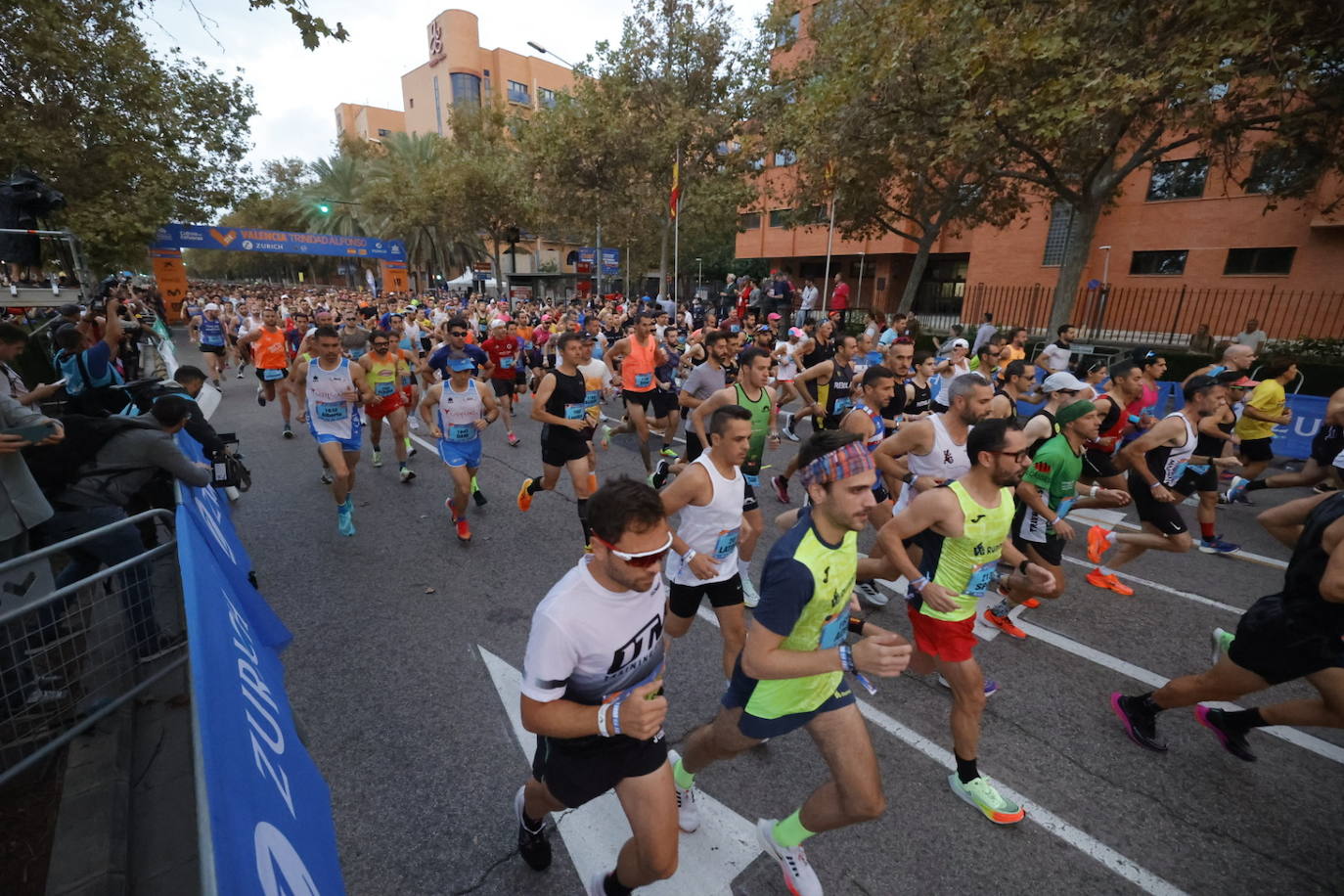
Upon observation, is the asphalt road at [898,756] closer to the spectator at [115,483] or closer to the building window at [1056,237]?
the spectator at [115,483]

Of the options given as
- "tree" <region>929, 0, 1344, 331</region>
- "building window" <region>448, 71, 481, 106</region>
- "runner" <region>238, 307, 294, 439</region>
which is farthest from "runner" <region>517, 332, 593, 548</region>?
"building window" <region>448, 71, 481, 106</region>

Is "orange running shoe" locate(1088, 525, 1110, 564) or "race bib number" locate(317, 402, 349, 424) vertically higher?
"race bib number" locate(317, 402, 349, 424)

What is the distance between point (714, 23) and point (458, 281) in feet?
114

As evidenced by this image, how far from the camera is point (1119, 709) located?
3.73m

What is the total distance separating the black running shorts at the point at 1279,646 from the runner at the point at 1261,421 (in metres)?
5.39

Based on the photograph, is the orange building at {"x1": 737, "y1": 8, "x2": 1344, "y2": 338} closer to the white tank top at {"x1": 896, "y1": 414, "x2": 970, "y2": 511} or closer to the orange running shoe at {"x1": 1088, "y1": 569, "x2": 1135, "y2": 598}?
the orange running shoe at {"x1": 1088, "y1": 569, "x2": 1135, "y2": 598}

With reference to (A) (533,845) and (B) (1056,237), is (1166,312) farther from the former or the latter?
(A) (533,845)

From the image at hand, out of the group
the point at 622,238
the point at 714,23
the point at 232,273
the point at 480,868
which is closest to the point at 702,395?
the point at 480,868

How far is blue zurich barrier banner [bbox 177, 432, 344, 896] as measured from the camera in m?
1.69

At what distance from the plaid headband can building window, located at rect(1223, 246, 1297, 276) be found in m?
28.0

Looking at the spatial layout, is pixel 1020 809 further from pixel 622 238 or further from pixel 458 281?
pixel 458 281

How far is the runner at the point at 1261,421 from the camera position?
7.36 m

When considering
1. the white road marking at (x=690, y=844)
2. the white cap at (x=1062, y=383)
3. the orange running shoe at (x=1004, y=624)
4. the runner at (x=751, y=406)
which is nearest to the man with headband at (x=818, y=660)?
the white road marking at (x=690, y=844)

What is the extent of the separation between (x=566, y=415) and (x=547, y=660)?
4221mm
